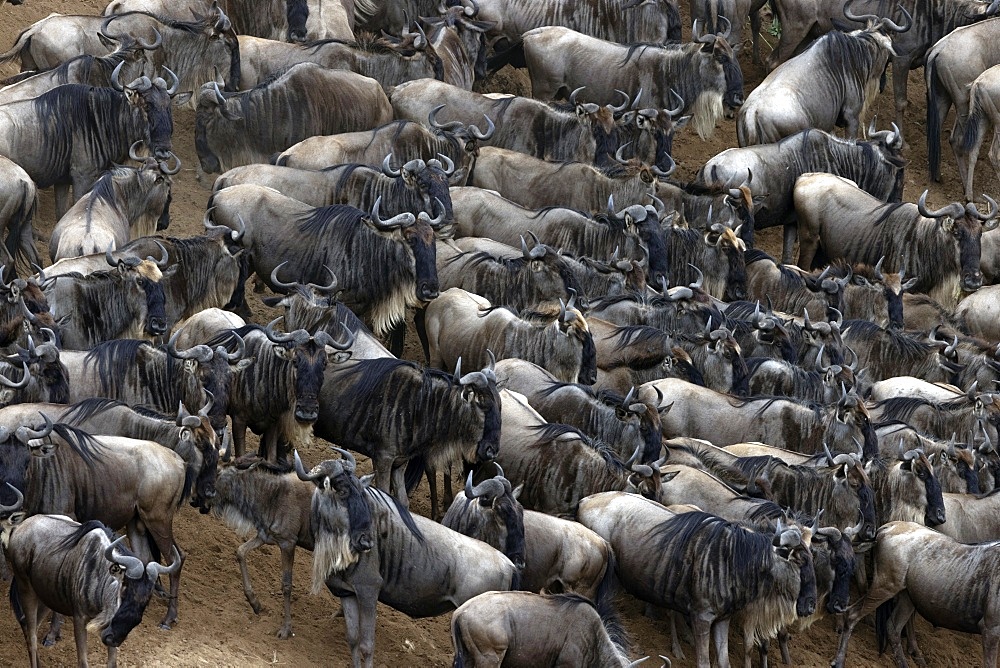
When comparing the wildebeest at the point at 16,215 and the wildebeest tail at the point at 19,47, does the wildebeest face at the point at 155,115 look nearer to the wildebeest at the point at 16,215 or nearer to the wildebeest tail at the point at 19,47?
the wildebeest at the point at 16,215

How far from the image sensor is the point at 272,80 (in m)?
17.6

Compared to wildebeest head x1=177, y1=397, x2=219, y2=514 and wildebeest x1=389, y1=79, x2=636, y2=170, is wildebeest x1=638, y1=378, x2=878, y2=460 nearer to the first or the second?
wildebeest head x1=177, y1=397, x2=219, y2=514

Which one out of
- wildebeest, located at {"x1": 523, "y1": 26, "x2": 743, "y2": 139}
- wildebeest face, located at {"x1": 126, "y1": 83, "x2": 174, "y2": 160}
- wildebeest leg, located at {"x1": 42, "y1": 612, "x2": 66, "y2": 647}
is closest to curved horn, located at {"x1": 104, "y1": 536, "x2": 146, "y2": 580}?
wildebeest leg, located at {"x1": 42, "y1": 612, "x2": 66, "y2": 647}

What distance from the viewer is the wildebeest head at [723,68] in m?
19.5

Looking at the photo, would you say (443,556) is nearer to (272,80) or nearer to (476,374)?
(476,374)

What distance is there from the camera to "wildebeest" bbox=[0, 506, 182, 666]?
1017 cm

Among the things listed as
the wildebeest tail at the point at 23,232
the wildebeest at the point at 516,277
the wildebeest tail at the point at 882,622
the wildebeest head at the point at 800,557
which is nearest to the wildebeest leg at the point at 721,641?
the wildebeest head at the point at 800,557

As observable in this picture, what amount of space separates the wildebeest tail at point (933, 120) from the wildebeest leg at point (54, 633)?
1343 cm

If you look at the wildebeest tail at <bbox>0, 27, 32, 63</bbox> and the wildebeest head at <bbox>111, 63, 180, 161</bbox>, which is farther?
the wildebeest tail at <bbox>0, 27, 32, 63</bbox>

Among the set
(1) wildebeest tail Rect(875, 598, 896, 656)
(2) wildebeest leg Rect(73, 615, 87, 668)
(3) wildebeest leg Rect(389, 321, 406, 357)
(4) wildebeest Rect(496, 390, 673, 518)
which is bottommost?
(1) wildebeest tail Rect(875, 598, 896, 656)

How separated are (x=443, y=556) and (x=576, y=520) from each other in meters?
1.55

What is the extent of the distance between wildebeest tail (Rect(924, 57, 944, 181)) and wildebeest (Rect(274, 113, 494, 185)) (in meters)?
Answer: 6.39

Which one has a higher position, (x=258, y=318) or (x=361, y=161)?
(x=361, y=161)

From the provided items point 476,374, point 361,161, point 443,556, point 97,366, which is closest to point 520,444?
point 476,374
